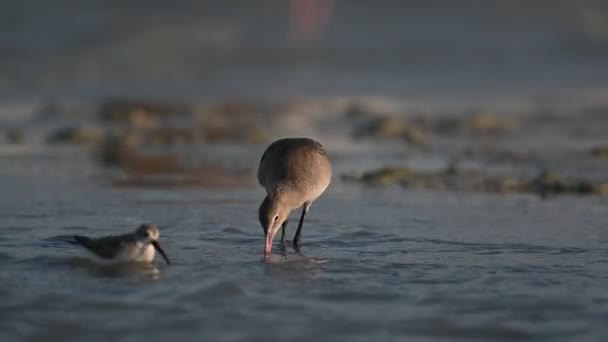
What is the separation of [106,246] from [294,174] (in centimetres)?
192

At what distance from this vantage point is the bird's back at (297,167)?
7.66m

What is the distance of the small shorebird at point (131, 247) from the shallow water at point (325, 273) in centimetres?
12

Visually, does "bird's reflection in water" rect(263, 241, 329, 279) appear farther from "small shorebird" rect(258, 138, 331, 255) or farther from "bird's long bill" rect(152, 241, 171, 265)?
"bird's long bill" rect(152, 241, 171, 265)

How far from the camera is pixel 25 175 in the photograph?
1072 centimetres

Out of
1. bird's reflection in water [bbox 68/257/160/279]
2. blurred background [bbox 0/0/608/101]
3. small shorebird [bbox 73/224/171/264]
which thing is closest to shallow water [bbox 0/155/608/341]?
bird's reflection in water [bbox 68/257/160/279]

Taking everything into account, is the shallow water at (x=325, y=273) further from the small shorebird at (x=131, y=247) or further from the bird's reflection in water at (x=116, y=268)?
the small shorebird at (x=131, y=247)

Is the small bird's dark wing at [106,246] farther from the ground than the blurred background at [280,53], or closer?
closer

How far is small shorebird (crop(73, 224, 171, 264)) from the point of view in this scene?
616 cm

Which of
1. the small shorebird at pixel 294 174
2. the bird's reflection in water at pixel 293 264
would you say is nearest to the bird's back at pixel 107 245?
the bird's reflection in water at pixel 293 264

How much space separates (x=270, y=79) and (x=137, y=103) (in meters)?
4.28

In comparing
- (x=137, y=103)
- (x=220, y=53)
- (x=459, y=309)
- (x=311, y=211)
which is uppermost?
(x=220, y=53)

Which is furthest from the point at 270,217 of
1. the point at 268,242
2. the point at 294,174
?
the point at 294,174

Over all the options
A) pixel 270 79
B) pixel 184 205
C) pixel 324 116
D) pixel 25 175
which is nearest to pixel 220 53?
pixel 270 79

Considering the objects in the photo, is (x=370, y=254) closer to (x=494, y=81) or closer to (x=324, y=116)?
(x=324, y=116)
